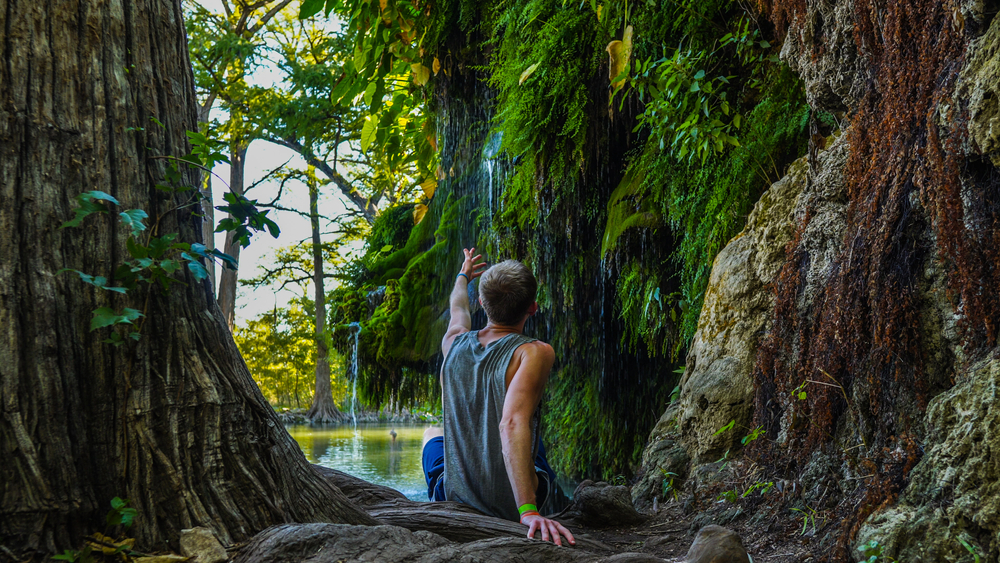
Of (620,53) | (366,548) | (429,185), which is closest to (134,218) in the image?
(366,548)

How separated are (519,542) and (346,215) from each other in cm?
2368

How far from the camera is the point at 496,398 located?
3117 millimetres

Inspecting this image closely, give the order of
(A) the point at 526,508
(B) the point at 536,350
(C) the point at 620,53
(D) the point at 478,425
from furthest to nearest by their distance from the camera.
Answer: (C) the point at 620,53, (D) the point at 478,425, (B) the point at 536,350, (A) the point at 526,508

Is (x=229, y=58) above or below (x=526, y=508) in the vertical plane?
above

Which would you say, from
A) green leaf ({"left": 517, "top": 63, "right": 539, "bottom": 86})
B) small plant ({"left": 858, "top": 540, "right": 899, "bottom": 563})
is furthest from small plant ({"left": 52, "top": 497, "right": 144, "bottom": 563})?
green leaf ({"left": 517, "top": 63, "right": 539, "bottom": 86})

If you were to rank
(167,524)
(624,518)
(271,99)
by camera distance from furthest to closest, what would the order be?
(271,99) → (624,518) → (167,524)

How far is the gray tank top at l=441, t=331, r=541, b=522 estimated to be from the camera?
312 cm

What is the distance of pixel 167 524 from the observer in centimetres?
187

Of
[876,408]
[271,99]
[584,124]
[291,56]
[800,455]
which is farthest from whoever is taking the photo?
[291,56]

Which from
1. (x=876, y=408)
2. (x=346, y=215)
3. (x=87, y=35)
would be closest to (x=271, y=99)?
(x=346, y=215)

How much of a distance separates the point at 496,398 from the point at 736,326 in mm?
1581

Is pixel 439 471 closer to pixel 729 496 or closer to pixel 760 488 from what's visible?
pixel 729 496

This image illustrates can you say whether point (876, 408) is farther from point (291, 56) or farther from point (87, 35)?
point (291, 56)

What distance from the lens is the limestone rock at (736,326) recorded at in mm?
3447
